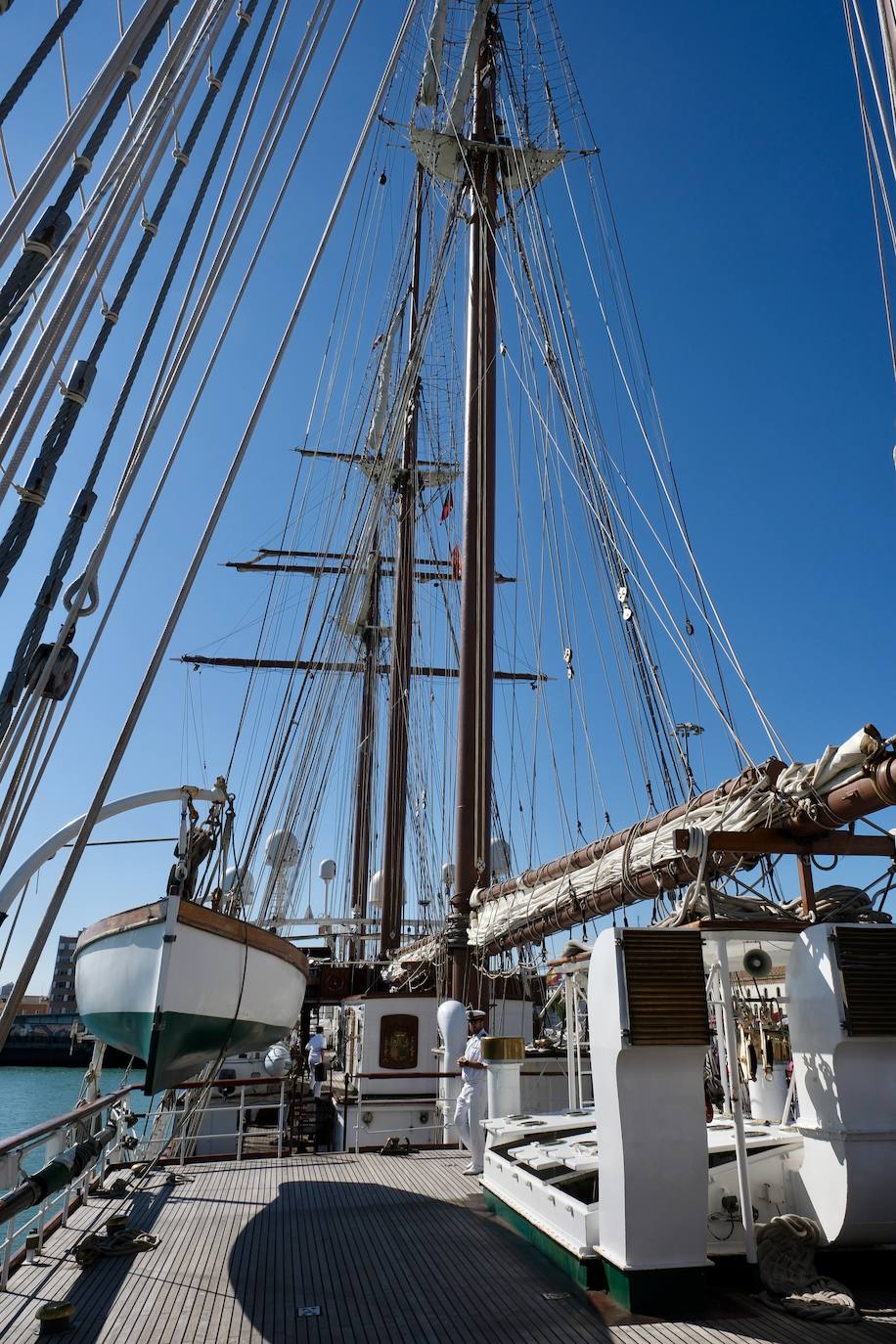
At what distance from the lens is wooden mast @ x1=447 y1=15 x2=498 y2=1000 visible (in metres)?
13.1

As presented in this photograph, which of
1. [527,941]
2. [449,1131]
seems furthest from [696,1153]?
[449,1131]

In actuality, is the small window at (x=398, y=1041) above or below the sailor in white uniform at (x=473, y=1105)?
above

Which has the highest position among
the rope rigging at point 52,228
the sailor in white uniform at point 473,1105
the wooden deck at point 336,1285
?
the rope rigging at point 52,228

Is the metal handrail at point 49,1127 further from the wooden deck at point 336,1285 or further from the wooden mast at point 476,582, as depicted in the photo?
the wooden mast at point 476,582

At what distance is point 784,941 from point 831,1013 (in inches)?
39.5

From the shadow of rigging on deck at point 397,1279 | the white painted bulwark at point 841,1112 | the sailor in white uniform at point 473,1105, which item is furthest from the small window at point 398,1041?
the white painted bulwark at point 841,1112

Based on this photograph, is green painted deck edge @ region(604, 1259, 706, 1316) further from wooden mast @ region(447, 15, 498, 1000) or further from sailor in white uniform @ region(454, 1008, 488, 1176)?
wooden mast @ region(447, 15, 498, 1000)

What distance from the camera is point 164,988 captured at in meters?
7.41

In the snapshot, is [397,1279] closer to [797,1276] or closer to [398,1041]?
[797,1276]

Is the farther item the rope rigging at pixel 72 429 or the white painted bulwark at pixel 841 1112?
the white painted bulwark at pixel 841 1112

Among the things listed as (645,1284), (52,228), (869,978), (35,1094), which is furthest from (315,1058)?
(35,1094)

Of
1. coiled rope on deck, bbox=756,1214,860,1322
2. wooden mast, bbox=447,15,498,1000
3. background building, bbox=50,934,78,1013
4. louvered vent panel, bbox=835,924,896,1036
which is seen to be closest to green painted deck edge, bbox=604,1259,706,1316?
coiled rope on deck, bbox=756,1214,860,1322

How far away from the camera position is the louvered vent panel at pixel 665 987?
490 centimetres

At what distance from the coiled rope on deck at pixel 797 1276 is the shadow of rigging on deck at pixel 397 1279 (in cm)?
100
